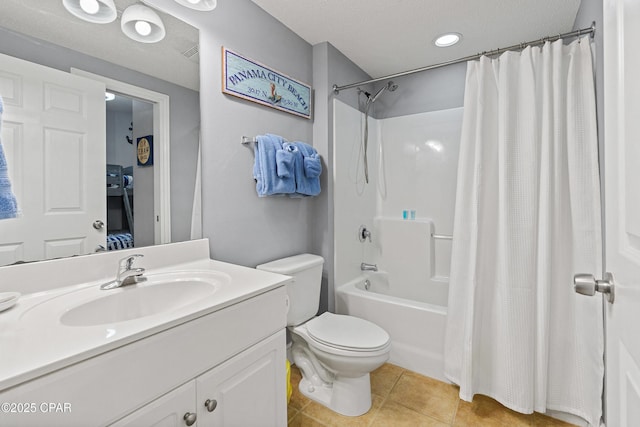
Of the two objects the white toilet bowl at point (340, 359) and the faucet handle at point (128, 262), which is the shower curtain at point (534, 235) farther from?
the faucet handle at point (128, 262)

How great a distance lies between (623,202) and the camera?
0.58 m

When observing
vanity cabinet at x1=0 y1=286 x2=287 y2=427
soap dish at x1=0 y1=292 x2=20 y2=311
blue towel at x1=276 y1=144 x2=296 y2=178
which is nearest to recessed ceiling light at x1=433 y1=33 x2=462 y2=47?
blue towel at x1=276 y1=144 x2=296 y2=178

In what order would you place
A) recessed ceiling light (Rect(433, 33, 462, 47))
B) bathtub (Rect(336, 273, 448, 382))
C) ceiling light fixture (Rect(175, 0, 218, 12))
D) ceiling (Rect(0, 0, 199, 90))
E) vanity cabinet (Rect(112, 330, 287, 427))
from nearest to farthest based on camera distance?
vanity cabinet (Rect(112, 330, 287, 427)) → ceiling (Rect(0, 0, 199, 90)) → ceiling light fixture (Rect(175, 0, 218, 12)) → bathtub (Rect(336, 273, 448, 382)) → recessed ceiling light (Rect(433, 33, 462, 47))

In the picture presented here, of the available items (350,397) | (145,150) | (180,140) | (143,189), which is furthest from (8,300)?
(350,397)

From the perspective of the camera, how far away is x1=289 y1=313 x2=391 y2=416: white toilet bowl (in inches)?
57.5

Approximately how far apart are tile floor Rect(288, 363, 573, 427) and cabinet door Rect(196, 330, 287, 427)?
0.49m

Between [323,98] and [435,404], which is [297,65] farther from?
[435,404]

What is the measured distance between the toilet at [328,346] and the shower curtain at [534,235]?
55 centimetres

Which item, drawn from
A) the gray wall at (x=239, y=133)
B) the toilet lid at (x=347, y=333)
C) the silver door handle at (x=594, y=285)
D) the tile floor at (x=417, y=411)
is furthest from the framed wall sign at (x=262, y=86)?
the tile floor at (x=417, y=411)

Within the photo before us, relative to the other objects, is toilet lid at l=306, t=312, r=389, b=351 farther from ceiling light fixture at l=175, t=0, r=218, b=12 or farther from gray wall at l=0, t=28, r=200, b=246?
ceiling light fixture at l=175, t=0, r=218, b=12

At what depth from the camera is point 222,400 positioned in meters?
0.93

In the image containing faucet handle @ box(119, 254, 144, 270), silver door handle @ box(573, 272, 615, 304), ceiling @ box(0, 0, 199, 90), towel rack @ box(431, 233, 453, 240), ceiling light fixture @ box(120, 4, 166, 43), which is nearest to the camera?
silver door handle @ box(573, 272, 615, 304)

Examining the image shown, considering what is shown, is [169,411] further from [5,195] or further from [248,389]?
[5,195]

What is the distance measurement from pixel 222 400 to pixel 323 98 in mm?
1911
